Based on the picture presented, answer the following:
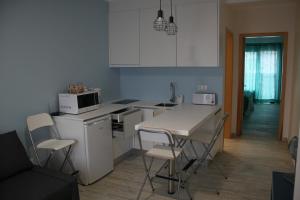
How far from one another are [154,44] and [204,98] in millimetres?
1139

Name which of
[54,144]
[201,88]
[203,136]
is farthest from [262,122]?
[54,144]

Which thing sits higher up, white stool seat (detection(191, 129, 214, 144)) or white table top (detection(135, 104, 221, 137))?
white table top (detection(135, 104, 221, 137))

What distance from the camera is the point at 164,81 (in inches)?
173

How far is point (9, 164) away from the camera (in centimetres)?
250

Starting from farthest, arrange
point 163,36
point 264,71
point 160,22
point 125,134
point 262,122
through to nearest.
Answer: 1. point 264,71
2. point 262,122
3. point 163,36
4. point 125,134
5. point 160,22

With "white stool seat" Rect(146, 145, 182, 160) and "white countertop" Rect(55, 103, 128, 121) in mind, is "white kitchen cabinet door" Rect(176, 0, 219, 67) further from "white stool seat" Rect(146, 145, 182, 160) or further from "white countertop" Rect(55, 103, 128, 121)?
"white stool seat" Rect(146, 145, 182, 160)

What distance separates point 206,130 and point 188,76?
1.02 metres

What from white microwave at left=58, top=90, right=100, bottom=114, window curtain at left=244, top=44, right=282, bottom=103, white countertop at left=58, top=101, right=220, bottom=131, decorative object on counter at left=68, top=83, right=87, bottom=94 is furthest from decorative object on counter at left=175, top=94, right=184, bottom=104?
window curtain at left=244, top=44, right=282, bottom=103

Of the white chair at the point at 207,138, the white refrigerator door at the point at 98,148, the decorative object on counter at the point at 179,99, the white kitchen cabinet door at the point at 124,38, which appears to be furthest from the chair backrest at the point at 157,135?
the white kitchen cabinet door at the point at 124,38

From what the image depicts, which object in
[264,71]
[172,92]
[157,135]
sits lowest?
[157,135]

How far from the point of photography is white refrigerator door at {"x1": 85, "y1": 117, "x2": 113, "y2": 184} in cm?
314

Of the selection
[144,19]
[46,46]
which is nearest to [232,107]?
[144,19]

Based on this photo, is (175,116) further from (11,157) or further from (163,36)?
(11,157)

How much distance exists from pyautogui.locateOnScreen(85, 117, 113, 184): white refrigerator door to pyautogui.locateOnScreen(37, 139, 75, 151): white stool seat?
23 cm
